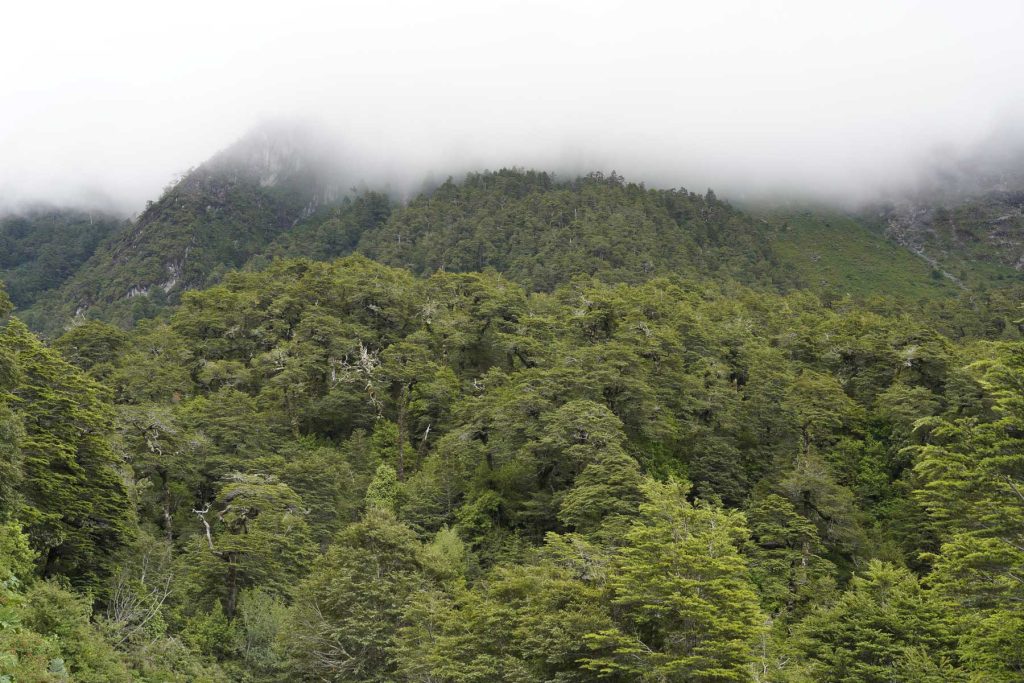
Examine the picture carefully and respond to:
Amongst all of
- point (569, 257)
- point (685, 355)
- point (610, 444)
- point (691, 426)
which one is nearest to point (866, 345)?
point (685, 355)

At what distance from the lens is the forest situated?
744 inches

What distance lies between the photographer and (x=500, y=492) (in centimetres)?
3728

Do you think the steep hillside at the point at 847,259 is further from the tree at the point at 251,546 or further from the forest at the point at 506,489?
the tree at the point at 251,546

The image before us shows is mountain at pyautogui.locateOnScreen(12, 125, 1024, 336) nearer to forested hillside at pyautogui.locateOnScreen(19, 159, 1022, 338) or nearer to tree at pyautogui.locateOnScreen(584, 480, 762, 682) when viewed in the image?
forested hillside at pyautogui.locateOnScreen(19, 159, 1022, 338)

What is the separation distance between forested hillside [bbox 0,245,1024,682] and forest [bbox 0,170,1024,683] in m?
0.15

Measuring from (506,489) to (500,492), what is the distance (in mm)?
492

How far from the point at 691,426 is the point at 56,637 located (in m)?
34.6

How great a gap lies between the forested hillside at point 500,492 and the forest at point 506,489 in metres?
0.15

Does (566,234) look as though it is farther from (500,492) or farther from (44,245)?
(44,245)

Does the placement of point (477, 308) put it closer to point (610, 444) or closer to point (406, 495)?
point (406, 495)

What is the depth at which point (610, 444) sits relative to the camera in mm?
32250

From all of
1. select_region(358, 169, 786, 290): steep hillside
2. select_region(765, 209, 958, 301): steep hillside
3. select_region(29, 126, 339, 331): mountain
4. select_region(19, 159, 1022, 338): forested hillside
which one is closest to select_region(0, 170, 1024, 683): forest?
select_region(358, 169, 786, 290): steep hillside

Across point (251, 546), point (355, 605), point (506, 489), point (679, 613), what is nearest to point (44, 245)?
point (251, 546)

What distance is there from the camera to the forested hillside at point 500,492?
18.9 metres
